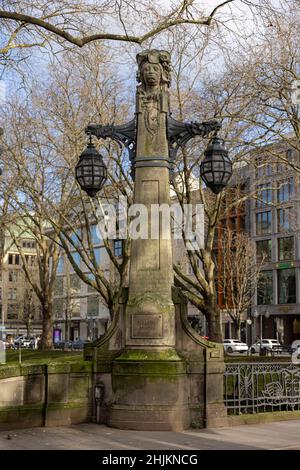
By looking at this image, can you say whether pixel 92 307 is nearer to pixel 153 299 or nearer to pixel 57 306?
pixel 57 306

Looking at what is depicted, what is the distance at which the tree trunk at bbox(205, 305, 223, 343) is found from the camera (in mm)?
24938

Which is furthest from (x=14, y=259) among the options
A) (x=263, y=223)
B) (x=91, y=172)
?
(x=91, y=172)

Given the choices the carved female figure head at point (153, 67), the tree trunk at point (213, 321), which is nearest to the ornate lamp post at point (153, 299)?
the carved female figure head at point (153, 67)

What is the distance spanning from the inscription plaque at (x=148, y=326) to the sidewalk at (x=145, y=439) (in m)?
1.73

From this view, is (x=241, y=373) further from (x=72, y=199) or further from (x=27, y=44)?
(x=72, y=199)

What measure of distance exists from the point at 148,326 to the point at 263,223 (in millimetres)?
65292

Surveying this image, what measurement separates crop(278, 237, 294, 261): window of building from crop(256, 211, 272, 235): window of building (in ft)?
7.48

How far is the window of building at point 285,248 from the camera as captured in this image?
72.1 meters

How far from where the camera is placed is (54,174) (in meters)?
30.8

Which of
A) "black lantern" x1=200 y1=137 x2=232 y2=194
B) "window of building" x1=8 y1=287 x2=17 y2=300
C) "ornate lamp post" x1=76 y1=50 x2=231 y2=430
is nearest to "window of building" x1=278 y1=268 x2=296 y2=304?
"window of building" x1=8 y1=287 x2=17 y2=300

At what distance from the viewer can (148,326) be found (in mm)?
12422

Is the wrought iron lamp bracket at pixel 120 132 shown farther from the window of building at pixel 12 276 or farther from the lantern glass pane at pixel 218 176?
the window of building at pixel 12 276

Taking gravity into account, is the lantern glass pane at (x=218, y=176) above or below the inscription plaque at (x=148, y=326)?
above

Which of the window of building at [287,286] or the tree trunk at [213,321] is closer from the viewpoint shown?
the tree trunk at [213,321]
